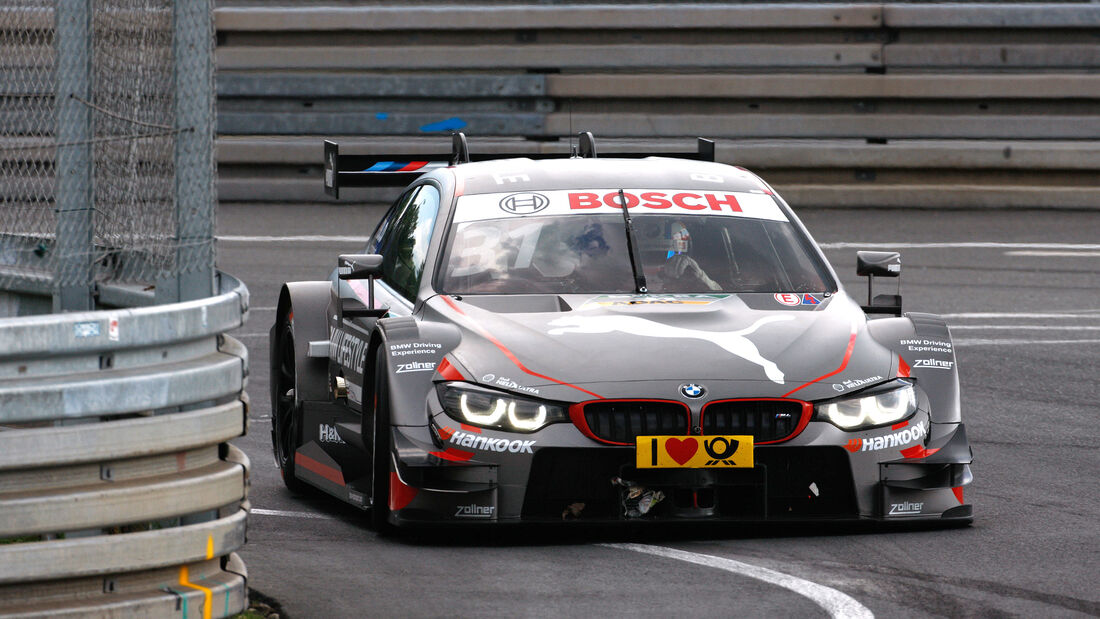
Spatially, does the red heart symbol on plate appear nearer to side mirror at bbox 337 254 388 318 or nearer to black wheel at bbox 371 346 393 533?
black wheel at bbox 371 346 393 533

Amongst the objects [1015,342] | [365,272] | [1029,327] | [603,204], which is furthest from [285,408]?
[1029,327]

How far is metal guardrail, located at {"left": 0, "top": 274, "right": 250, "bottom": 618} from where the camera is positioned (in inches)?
198

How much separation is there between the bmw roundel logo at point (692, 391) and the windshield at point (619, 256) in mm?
1059

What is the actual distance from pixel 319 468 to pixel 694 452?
2.06 meters

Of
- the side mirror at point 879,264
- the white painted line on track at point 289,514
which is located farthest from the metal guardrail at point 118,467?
the side mirror at point 879,264

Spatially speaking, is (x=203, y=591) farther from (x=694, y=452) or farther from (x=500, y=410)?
(x=694, y=452)

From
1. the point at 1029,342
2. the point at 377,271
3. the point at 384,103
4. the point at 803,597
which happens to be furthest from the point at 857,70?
the point at 803,597

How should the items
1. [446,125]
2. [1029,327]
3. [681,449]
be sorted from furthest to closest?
1. [446,125]
2. [1029,327]
3. [681,449]

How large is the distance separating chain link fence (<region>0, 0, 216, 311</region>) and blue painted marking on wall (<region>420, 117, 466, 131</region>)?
1067 centimetres

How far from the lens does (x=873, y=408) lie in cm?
732

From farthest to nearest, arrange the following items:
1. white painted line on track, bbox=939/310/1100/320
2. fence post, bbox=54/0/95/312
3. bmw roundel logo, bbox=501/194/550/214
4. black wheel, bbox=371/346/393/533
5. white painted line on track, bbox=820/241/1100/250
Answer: white painted line on track, bbox=820/241/1100/250
white painted line on track, bbox=939/310/1100/320
bmw roundel logo, bbox=501/194/550/214
black wheel, bbox=371/346/393/533
fence post, bbox=54/0/95/312

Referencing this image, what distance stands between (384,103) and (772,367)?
1117 cm

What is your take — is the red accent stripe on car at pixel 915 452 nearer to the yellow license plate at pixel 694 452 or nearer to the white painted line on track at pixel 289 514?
the yellow license plate at pixel 694 452

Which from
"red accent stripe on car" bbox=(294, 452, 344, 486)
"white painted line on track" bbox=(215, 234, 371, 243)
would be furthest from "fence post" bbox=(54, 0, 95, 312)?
"white painted line on track" bbox=(215, 234, 371, 243)
